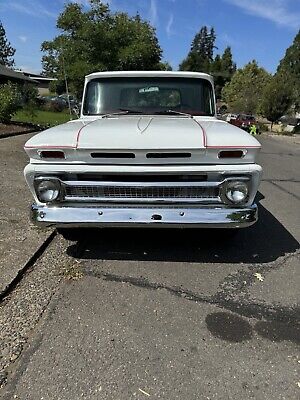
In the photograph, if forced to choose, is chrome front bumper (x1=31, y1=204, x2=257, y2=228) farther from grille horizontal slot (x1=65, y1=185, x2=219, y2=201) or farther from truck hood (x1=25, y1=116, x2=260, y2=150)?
truck hood (x1=25, y1=116, x2=260, y2=150)

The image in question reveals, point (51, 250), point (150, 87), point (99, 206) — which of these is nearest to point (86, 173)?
point (99, 206)

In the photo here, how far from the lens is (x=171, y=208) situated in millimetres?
3459

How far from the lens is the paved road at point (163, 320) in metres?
2.31

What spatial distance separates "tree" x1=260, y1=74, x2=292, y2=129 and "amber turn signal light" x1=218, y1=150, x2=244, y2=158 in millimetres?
39009

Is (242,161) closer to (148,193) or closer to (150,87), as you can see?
(148,193)

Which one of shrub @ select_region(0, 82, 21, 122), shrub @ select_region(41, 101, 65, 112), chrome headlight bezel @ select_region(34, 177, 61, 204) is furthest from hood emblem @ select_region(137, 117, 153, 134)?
shrub @ select_region(41, 101, 65, 112)

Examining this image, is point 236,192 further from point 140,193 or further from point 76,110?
point 76,110

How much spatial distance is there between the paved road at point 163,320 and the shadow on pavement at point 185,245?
0.01 metres

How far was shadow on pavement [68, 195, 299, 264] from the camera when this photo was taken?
407 centimetres

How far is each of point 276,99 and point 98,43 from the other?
20.7 metres

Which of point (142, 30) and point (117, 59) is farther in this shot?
point (142, 30)

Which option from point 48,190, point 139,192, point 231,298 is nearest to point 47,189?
point 48,190

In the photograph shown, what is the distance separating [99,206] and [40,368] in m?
1.48

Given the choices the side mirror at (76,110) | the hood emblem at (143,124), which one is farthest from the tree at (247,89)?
the hood emblem at (143,124)
